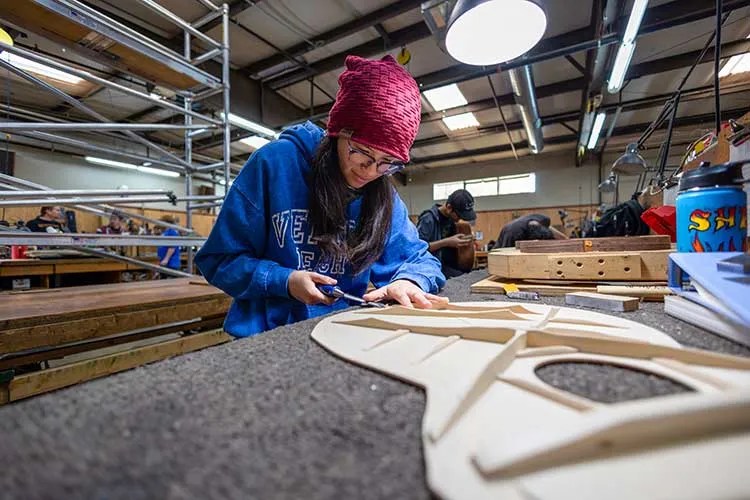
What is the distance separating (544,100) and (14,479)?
601 cm

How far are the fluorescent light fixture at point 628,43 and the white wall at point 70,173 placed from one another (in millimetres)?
6343

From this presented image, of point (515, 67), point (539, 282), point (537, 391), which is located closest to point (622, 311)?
point (539, 282)

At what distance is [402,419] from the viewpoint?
0.29 meters

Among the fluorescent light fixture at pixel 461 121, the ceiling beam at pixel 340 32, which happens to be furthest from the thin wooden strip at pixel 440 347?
the fluorescent light fixture at pixel 461 121

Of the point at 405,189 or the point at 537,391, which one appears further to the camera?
the point at 405,189

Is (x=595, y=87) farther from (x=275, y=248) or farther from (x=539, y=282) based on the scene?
(x=275, y=248)

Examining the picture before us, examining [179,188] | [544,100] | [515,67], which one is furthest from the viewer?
[179,188]

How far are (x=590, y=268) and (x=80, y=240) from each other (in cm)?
206

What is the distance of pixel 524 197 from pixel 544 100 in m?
3.83

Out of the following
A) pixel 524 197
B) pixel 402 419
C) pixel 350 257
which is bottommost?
pixel 402 419

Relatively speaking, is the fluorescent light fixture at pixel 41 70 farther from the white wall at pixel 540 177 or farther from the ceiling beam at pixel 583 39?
the white wall at pixel 540 177

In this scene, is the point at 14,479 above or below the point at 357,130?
below

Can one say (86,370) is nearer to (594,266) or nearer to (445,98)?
(594,266)

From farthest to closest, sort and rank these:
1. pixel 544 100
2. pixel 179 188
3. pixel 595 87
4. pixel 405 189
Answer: pixel 405 189
pixel 179 188
pixel 544 100
pixel 595 87
